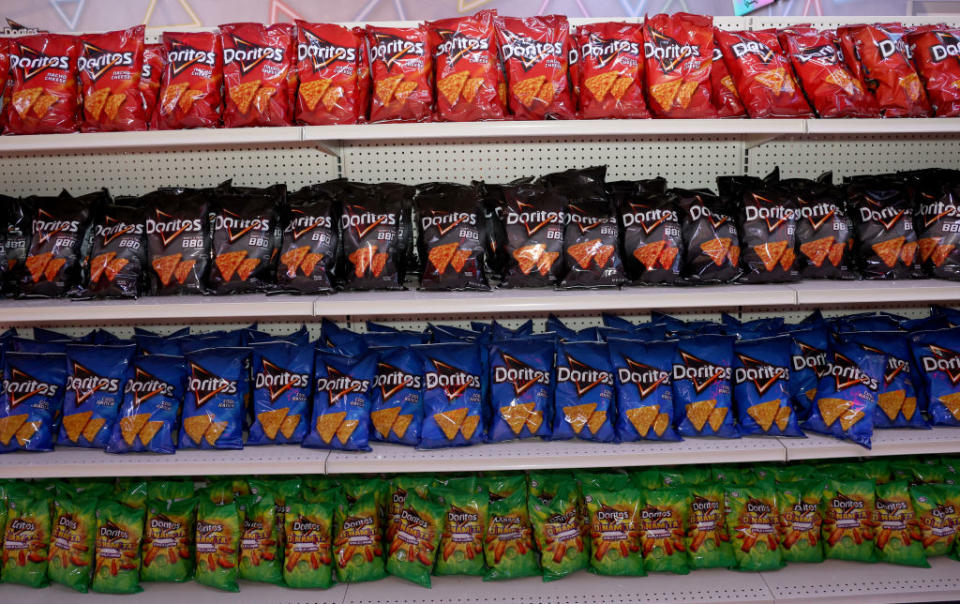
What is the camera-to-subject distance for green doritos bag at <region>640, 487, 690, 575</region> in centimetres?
182

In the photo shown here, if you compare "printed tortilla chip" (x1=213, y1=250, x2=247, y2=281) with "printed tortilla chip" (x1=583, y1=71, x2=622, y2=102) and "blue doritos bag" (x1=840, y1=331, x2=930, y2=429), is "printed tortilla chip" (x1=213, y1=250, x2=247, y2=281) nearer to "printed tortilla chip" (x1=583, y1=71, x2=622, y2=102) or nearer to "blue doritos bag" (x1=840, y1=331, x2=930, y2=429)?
"printed tortilla chip" (x1=583, y1=71, x2=622, y2=102)

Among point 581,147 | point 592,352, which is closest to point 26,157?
point 581,147

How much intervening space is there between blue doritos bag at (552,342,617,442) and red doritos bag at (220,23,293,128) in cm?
117

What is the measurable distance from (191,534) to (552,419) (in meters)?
1.31

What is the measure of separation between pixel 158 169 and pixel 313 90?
0.81m

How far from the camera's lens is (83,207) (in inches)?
68.0

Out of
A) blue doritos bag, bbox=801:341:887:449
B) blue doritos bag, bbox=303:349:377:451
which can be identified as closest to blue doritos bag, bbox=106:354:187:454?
blue doritos bag, bbox=303:349:377:451

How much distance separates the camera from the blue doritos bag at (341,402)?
1.69 meters

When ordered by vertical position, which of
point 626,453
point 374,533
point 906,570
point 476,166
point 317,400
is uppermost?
point 476,166

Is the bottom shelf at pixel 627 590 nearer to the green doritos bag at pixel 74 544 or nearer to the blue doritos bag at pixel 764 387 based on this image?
the green doritos bag at pixel 74 544

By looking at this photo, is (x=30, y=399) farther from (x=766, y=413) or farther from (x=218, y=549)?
(x=766, y=413)

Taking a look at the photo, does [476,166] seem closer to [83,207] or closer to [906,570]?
[83,207]

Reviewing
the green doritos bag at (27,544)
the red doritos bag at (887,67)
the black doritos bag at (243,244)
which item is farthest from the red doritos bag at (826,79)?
the green doritos bag at (27,544)

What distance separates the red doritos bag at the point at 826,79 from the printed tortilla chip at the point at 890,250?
0.39m
